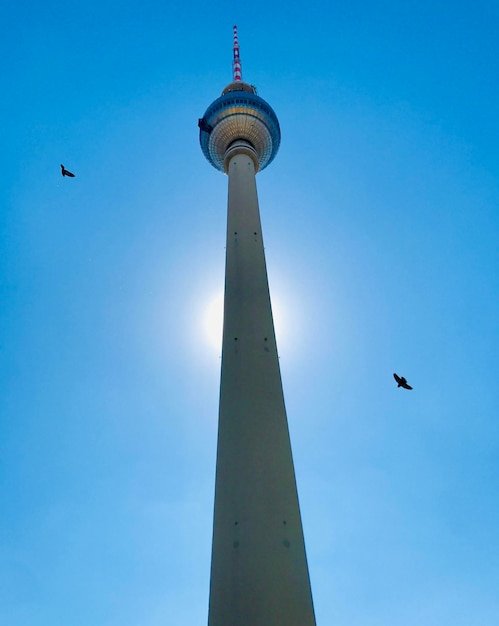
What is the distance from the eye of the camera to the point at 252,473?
20781mm

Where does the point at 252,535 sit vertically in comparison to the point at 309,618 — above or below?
above

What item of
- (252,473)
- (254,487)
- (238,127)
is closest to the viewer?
(254,487)

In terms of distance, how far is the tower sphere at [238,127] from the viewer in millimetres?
46906

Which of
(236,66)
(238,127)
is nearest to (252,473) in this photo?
(238,127)

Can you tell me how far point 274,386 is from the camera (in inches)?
987

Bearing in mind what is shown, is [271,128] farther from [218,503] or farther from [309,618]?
[309,618]

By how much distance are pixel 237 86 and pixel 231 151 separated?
11.3 meters

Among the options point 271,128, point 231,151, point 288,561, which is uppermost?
point 271,128

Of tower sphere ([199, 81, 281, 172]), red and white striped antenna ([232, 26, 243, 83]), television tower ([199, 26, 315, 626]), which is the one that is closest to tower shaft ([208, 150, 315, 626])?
television tower ([199, 26, 315, 626])

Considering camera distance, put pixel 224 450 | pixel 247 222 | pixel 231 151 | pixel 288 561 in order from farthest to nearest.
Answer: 1. pixel 231 151
2. pixel 247 222
3. pixel 224 450
4. pixel 288 561

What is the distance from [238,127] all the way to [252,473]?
3476cm

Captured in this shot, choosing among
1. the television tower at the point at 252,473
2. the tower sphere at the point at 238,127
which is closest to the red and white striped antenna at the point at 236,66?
the tower sphere at the point at 238,127

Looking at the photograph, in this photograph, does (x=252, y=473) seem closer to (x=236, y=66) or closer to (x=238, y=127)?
(x=238, y=127)

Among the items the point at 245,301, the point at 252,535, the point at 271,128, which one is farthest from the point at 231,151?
the point at 252,535
